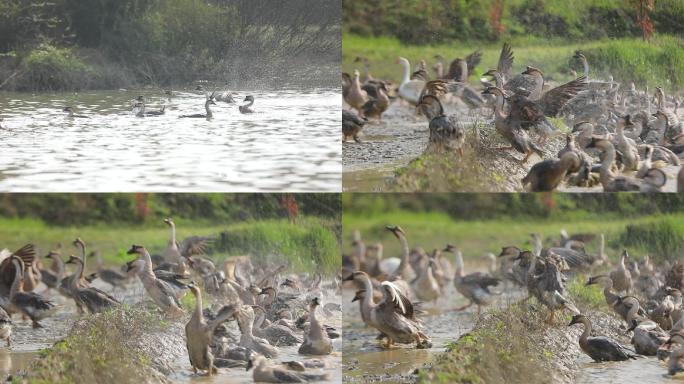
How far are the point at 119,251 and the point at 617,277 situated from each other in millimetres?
3051

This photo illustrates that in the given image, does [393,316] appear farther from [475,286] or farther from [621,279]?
[621,279]

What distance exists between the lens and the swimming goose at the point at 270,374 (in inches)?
282

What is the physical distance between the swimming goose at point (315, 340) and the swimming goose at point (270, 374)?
0.19 metres

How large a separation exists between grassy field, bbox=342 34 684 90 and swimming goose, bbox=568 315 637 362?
1582 mm

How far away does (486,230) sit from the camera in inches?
321

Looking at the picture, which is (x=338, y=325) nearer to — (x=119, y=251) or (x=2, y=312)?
(x=119, y=251)

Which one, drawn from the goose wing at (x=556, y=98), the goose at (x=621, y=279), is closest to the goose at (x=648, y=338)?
the goose at (x=621, y=279)

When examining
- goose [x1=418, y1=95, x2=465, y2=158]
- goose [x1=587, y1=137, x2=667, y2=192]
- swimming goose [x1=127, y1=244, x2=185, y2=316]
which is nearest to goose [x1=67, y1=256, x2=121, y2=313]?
swimming goose [x1=127, y1=244, x2=185, y2=316]

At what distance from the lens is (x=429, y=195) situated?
788 centimetres

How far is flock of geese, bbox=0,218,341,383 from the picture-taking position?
737 cm

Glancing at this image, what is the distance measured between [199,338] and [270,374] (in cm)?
47

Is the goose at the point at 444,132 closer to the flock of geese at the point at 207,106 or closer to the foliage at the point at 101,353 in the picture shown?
the flock of geese at the point at 207,106

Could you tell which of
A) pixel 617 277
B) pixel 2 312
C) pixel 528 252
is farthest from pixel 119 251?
pixel 617 277

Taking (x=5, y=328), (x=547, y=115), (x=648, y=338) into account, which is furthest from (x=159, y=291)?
(x=648, y=338)
